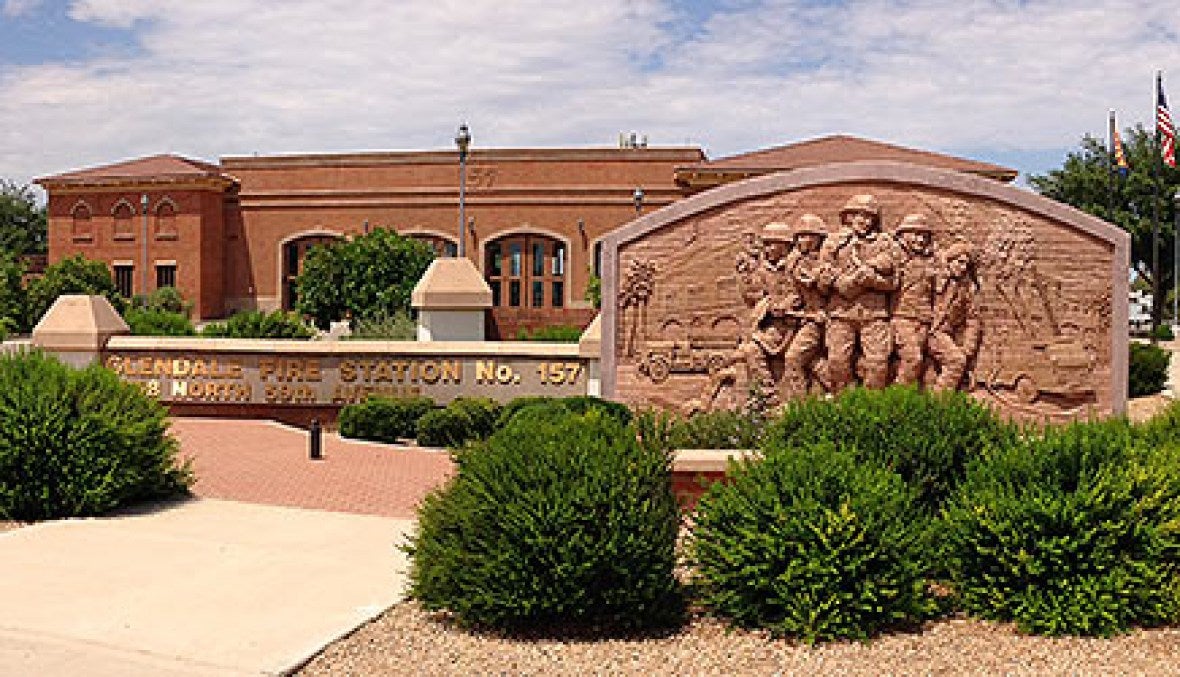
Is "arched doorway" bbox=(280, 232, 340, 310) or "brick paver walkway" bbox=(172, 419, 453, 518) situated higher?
"arched doorway" bbox=(280, 232, 340, 310)

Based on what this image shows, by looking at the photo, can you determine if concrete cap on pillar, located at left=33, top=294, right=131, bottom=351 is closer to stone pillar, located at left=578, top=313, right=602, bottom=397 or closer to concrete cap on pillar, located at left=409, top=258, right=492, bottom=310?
concrete cap on pillar, located at left=409, top=258, right=492, bottom=310

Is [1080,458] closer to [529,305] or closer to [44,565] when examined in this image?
[44,565]

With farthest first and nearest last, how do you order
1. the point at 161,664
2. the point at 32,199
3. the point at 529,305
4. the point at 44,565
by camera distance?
the point at 32,199
the point at 529,305
the point at 44,565
the point at 161,664

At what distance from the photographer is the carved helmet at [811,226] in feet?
44.2

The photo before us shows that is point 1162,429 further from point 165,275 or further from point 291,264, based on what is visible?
point 165,275

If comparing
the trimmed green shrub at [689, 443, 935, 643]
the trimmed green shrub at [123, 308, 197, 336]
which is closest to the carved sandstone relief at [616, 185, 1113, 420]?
the trimmed green shrub at [689, 443, 935, 643]

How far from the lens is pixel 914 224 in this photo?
13250 millimetres

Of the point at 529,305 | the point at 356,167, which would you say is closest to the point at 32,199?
the point at 356,167

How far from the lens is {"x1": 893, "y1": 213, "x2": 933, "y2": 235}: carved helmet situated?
1323cm

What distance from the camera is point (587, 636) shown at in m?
7.05

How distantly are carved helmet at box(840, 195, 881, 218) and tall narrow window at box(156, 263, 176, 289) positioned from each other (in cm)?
4385

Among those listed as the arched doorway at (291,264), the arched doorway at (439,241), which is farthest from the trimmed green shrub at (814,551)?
the arched doorway at (291,264)

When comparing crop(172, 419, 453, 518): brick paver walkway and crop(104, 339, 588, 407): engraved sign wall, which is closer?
crop(172, 419, 453, 518): brick paver walkway

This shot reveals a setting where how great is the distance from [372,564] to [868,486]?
3917 mm
